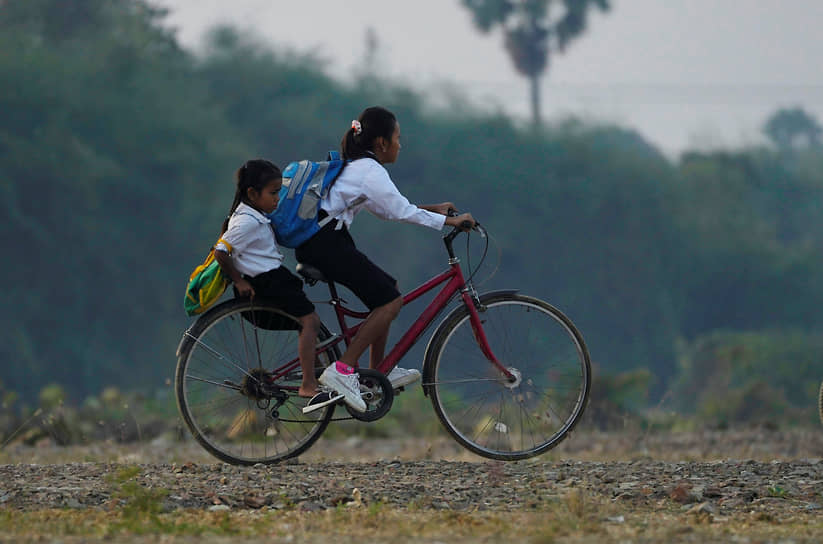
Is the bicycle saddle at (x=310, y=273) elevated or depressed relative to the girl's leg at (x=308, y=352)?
elevated

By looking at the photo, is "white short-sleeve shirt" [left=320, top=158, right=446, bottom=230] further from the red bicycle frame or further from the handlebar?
the red bicycle frame

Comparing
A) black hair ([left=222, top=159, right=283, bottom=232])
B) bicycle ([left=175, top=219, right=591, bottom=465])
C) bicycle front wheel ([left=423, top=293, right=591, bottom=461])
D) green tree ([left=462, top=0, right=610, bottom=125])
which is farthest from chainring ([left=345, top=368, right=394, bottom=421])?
green tree ([left=462, top=0, right=610, bottom=125])

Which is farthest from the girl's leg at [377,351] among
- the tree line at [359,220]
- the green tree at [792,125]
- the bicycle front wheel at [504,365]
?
the green tree at [792,125]

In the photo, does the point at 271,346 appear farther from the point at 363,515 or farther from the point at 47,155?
the point at 47,155

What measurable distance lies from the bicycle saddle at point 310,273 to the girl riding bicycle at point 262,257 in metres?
0.06

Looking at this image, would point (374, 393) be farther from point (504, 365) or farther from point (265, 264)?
point (265, 264)

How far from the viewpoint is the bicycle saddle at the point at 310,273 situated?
6.57 metres

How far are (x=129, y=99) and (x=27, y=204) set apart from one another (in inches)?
194

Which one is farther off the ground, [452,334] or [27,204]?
[27,204]

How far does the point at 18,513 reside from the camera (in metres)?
5.52

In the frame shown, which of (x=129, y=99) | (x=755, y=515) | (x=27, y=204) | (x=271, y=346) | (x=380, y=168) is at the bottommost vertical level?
(x=755, y=515)

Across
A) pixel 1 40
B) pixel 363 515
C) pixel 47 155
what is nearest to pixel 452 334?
pixel 363 515

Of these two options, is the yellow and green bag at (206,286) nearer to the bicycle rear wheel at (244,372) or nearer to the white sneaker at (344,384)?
the bicycle rear wheel at (244,372)

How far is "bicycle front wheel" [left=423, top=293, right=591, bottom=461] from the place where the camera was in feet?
22.3
